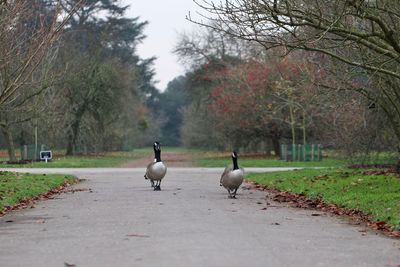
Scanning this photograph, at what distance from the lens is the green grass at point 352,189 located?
45.9ft

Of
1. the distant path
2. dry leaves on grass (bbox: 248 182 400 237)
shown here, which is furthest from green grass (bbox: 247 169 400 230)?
the distant path

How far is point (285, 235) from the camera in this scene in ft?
36.9

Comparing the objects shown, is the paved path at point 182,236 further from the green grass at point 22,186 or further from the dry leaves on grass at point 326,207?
the green grass at point 22,186

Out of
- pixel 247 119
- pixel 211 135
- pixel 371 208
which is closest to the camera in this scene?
pixel 371 208

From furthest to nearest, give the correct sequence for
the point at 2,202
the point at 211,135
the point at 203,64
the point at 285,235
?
1. the point at 211,135
2. the point at 203,64
3. the point at 2,202
4. the point at 285,235

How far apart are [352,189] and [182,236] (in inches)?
324

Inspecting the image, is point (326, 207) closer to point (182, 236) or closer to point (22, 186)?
point (182, 236)

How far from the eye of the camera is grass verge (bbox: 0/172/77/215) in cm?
1719

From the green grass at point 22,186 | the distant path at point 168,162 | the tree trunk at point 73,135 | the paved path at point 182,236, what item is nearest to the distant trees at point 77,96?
the tree trunk at point 73,135

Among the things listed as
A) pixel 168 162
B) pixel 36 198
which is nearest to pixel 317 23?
pixel 36 198

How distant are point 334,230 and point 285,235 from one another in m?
1.18

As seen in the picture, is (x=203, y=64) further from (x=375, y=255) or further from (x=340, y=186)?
(x=375, y=255)

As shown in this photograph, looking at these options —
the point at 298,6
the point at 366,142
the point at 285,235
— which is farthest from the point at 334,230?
the point at 366,142

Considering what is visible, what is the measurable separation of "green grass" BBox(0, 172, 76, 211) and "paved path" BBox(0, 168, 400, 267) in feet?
2.97
